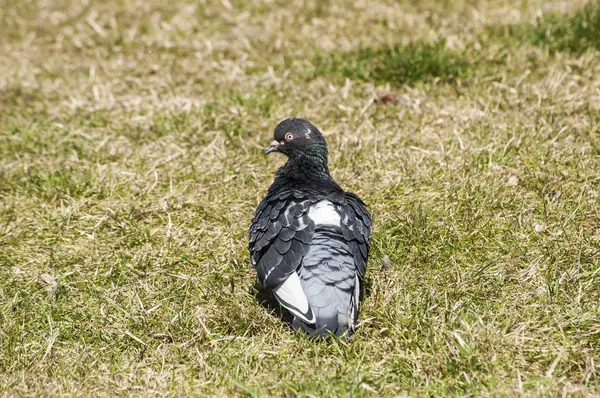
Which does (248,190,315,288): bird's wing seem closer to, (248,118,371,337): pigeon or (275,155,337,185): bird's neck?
(248,118,371,337): pigeon

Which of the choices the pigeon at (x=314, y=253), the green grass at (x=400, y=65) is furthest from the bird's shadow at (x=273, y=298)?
the green grass at (x=400, y=65)

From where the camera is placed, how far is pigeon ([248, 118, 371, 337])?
4.12 m

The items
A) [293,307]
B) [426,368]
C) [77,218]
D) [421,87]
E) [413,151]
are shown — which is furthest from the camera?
[421,87]

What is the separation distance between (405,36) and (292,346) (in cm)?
525

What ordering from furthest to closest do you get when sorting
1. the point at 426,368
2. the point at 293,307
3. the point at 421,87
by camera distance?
the point at 421,87 < the point at 293,307 < the point at 426,368

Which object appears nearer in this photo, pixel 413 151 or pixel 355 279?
pixel 355 279

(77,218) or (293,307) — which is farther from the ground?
(293,307)

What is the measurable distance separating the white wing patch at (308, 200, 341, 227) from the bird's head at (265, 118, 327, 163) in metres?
0.72

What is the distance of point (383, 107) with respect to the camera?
7.14m

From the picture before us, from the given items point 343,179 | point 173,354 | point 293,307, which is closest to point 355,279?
point 293,307

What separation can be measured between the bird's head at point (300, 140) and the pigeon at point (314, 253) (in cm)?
32

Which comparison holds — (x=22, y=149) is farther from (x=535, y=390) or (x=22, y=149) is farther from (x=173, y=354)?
(x=535, y=390)

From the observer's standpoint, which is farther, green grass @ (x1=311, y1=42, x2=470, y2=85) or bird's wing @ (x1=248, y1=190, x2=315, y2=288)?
green grass @ (x1=311, y1=42, x2=470, y2=85)

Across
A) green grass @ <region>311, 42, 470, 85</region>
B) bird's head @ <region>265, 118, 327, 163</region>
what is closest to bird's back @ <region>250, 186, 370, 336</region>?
bird's head @ <region>265, 118, 327, 163</region>
